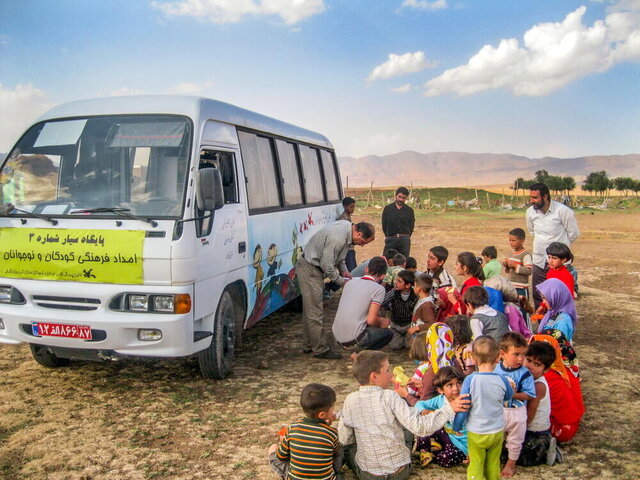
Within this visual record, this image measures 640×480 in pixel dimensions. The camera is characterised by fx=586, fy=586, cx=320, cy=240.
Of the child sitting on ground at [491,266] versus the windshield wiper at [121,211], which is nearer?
the windshield wiper at [121,211]

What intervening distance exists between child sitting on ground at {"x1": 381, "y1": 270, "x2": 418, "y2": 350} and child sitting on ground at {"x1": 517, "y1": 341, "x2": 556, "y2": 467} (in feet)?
9.41

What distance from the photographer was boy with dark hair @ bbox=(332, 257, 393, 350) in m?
6.70

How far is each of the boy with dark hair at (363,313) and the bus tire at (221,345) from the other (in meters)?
1.28

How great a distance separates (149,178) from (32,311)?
1569 millimetres

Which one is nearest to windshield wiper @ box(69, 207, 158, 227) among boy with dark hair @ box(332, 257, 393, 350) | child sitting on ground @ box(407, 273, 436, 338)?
boy with dark hair @ box(332, 257, 393, 350)

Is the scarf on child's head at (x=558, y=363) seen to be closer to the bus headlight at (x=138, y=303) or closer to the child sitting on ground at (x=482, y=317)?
the child sitting on ground at (x=482, y=317)

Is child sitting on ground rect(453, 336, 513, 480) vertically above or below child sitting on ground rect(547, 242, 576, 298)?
below

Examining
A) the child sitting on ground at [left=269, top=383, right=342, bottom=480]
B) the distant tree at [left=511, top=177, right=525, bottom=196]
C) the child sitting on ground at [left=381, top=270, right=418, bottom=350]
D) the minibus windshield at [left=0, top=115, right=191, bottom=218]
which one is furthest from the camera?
the distant tree at [left=511, top=177, right=525, bottom=196]

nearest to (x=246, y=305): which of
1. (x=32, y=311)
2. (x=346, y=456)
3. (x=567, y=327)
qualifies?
(x=32, y=311)

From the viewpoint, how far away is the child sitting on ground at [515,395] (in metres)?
4.16

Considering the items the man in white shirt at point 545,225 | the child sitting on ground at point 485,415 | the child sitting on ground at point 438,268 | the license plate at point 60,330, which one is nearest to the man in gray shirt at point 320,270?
the child sitting on ground at point 438,268

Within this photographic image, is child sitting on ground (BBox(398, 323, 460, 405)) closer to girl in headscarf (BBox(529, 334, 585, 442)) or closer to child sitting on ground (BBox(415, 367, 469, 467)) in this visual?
child sitting on ground (BBox(415, 367, 469, 467))

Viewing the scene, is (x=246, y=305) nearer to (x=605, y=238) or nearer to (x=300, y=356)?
(x=300, y=356)

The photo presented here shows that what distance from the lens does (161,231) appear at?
508 centimetres
